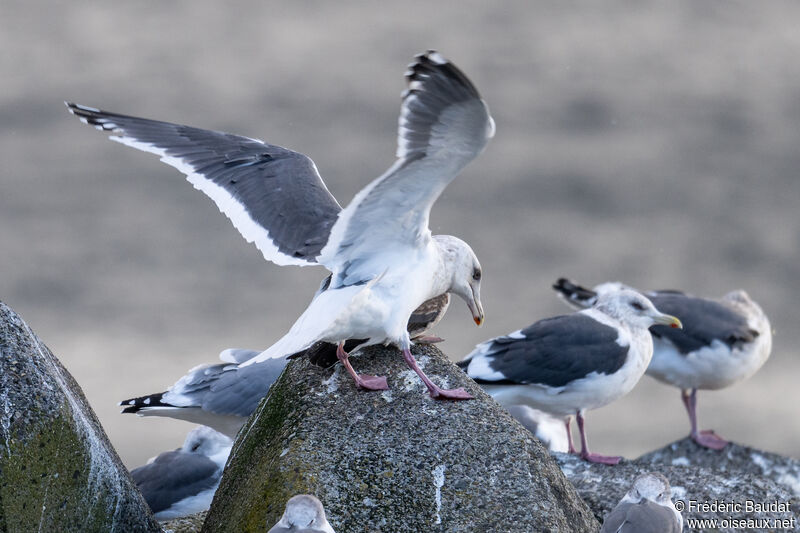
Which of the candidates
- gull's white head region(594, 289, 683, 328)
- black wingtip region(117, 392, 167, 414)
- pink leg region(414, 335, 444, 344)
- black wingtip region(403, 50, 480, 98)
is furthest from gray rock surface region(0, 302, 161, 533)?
gull's white head region(594, 289, 683, 328)

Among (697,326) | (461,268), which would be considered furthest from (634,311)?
(461,268)

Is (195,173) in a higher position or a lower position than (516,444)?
higher

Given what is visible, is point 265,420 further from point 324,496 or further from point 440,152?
point 440,152

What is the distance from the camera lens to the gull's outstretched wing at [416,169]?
5.54 m

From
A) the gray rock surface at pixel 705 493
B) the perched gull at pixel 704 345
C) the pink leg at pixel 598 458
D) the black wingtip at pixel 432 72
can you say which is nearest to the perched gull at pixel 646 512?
Result: the gray rock surface at pixel 705 493

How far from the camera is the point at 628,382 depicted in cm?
920

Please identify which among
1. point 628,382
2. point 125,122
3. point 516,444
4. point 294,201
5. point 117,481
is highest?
point 125,122

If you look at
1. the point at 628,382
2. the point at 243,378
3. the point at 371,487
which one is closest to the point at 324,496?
the point at 371,487

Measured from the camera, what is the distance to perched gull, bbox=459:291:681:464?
29.7 ft

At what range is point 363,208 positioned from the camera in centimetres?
620

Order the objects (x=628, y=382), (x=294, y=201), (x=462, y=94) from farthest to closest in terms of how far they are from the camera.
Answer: (x=628, y=382), (x=294, y=201), (x=462, y=94)

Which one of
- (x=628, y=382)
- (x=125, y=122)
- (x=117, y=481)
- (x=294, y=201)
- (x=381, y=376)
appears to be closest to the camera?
(x=117, y=481)

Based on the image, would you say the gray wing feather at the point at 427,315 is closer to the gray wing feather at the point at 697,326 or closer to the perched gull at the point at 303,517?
the perched gull at the point at 303,517

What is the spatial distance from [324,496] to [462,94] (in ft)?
6.15
